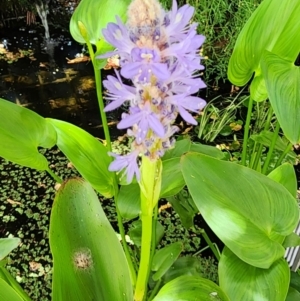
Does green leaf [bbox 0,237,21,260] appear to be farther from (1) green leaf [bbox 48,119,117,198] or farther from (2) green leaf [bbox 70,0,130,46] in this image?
(2) green leaf [bbox 70,0,130,46]

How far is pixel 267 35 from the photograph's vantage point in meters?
0.96

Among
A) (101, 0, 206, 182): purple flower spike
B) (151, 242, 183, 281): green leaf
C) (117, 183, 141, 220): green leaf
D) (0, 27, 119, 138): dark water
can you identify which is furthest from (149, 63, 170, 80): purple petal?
(0, 27, 119, 138): dark water

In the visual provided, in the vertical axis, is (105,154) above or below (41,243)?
above

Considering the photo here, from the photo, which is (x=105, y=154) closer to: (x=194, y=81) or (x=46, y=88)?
(x=194, y=81)

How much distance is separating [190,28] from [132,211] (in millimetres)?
529

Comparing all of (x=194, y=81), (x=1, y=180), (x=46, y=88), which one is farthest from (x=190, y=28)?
(x=46, y=88)

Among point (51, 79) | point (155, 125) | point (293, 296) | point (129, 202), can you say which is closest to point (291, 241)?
point (293, 296)

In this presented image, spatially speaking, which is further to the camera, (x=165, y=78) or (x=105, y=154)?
(x=105, y=154)

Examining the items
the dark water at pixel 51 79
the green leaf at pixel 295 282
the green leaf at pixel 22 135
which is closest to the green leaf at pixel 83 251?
the green leaf at pixel 22 135

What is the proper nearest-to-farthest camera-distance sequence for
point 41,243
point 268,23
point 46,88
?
point 268,23 → point 41,243 → point 46,88

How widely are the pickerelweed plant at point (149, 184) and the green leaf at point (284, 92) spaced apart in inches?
3.9

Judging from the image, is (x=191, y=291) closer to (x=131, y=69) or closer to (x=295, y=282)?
(x=295, y=282)

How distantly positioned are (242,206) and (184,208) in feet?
1.19

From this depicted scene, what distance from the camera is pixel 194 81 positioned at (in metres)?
0.56
